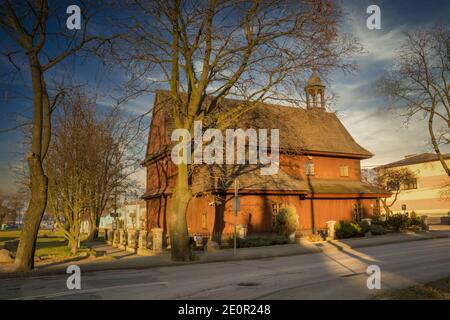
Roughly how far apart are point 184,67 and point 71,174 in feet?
35.0

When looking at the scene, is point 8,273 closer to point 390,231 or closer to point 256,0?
point 256,0

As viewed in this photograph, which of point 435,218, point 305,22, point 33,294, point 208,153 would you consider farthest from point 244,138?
point 435,218

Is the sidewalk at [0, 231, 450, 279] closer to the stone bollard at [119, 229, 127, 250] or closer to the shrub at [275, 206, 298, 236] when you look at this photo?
the shrub at [275, 206, 298, 236]

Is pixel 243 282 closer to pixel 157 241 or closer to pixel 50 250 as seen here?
pixel 157 241

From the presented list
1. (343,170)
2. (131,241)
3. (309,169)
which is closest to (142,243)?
(131,241)

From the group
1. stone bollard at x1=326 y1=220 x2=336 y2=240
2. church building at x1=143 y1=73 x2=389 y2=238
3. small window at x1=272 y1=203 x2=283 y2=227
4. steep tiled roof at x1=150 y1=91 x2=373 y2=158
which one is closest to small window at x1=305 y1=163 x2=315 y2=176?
church building at x1=143 y1=73 x2=389 y2=238

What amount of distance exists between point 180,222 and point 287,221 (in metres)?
10.1

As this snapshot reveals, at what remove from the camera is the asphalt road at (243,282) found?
8.51 meters

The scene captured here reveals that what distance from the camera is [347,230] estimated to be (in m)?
26.0

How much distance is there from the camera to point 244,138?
27.6 meters

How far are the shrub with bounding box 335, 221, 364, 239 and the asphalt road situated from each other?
462 inches

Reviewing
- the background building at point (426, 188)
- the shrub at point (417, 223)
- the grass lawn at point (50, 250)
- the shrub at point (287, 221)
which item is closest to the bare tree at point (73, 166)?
the grass lawn at point (50, 250)

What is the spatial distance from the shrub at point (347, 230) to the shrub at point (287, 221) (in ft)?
12.1
